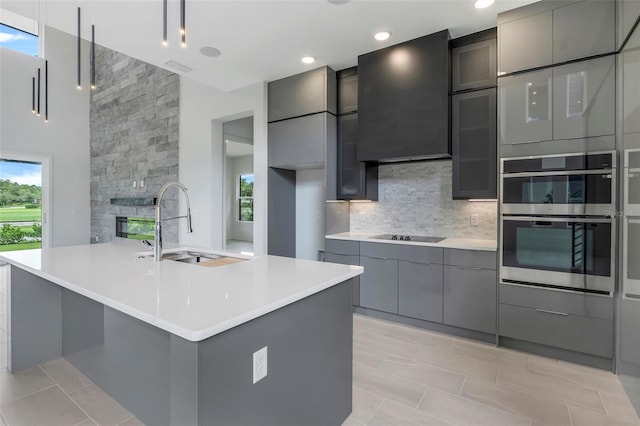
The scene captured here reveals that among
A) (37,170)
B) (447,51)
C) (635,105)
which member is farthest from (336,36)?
(37,170)

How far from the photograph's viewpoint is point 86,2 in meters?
2.45

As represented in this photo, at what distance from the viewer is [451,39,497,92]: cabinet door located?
2828 millimetres

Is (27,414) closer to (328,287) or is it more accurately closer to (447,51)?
(328,287)

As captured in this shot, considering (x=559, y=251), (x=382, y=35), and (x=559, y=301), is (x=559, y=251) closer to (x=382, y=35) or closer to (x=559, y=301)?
(x=559, y=301)

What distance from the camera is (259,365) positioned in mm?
1204

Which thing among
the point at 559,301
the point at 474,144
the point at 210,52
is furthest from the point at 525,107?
the point at 210,52

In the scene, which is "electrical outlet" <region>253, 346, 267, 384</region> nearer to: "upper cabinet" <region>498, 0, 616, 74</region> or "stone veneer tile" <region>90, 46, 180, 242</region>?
"upper cabinet" <region>498, 0, 616, 74</region>

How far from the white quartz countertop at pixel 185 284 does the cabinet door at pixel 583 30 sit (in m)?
2.38

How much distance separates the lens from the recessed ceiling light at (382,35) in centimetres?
294

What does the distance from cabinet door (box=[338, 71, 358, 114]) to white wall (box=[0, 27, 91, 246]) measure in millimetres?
6306

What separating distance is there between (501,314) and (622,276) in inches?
33.8

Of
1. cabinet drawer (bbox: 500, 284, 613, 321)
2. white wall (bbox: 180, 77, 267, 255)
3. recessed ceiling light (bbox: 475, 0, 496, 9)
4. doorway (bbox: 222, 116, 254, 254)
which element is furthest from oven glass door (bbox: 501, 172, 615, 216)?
doorway (bbox: 222, 116, 254, 254)

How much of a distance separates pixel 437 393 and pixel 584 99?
2382 millimetres

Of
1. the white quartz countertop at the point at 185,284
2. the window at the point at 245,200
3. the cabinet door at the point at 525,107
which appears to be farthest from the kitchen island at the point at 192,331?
the window at the point at 245,200
